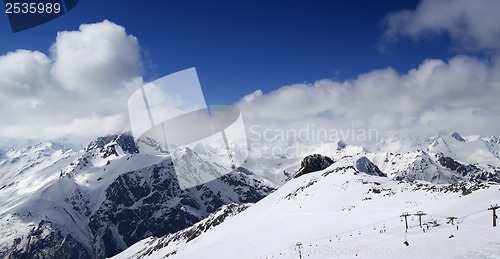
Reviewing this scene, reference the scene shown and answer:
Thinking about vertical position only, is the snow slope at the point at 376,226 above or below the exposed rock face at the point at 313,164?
above

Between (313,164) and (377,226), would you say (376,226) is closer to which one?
(377,226)

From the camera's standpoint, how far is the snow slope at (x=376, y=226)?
26.0m

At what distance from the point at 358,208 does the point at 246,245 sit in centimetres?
1661

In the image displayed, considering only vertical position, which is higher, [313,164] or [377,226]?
[377,226]

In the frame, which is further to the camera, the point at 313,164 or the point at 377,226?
the point at 313,164

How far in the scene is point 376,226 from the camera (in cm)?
4031

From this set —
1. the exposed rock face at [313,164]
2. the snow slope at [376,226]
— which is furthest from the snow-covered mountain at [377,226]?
the exposed rock face at [313,164]

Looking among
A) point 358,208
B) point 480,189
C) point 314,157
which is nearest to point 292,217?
point 358,208

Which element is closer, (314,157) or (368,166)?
(368,166)

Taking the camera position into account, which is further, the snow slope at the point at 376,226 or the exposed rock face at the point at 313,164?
the exposed rock face at the point at 313,164

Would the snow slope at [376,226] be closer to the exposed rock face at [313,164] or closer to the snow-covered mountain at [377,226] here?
the snow-covered mountain at [377,226]

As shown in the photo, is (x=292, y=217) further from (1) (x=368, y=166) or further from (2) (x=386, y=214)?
(1) (x=368, y=166)

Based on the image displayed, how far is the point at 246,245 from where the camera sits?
5056 cm

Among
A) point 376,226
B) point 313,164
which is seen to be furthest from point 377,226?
point 313,164
